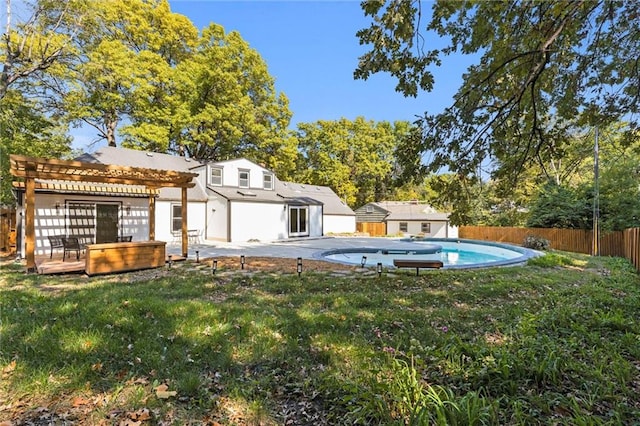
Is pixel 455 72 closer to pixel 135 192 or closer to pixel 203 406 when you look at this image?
pixel 203 406

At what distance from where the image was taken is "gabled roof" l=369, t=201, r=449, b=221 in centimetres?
3167

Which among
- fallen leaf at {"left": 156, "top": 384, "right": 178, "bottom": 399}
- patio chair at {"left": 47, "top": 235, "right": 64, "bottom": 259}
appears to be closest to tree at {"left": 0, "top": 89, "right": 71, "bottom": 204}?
patio chair at {"left": 47, "top": 235, "right": 64, "bottom": 259}

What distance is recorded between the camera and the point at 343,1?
612cm

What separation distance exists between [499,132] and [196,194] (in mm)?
18138

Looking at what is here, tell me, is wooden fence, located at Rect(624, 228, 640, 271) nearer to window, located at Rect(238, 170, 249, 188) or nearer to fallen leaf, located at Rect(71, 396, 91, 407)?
fallen leaf, located at Rect(71, 396, 91, 407)

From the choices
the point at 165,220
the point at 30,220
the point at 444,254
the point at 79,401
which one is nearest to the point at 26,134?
the point at 165,220

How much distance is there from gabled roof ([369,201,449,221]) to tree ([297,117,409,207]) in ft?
11.1

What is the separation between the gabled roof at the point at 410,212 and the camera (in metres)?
31.7

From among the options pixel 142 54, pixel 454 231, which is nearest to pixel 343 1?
pixel 142 54

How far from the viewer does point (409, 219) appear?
32344mm

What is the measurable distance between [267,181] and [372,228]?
1406cm

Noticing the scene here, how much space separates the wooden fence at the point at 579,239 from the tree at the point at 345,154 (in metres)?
15.4

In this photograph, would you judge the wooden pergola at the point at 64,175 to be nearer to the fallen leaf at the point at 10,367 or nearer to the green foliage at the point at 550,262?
the fallen leaf at the point at 10,367

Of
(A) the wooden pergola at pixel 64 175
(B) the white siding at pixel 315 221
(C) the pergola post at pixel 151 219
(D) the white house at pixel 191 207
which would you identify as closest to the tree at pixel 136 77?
(D) the white house at pixel 191 207
